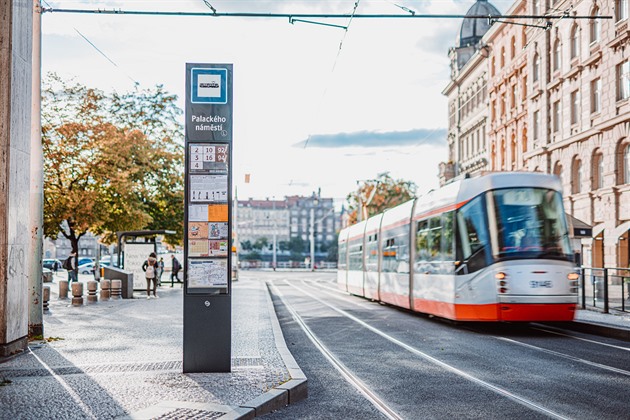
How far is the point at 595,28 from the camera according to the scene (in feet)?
120

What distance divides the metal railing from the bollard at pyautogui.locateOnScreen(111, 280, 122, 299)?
50.5 ft

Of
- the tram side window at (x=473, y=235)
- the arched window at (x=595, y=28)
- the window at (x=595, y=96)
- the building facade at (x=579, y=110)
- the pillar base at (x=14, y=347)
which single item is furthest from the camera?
the window at (x=595, y=96)

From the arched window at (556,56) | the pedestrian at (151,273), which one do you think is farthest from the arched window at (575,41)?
the pedestrian at (151,273)

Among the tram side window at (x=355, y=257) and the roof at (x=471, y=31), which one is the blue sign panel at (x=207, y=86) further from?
the roof at (x=471, y=31)

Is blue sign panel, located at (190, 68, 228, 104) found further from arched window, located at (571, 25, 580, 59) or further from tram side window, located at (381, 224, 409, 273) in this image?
arched window, located at (571, 25, 580, 59)

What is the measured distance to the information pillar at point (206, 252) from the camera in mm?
9602

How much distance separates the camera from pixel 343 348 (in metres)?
13.8

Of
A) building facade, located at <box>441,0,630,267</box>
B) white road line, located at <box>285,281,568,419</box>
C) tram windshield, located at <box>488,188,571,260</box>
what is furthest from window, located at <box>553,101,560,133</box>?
white road line, located at <box>285,281,568,419</box>

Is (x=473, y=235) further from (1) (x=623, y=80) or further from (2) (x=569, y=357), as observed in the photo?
(1) (x=623, y=80)

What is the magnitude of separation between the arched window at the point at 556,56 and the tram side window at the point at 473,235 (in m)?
27.5

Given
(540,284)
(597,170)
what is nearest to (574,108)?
(597,170)

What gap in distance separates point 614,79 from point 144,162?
2011 cm

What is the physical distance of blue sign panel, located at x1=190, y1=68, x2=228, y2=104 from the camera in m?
9.72

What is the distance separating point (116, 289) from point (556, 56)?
25927mm
